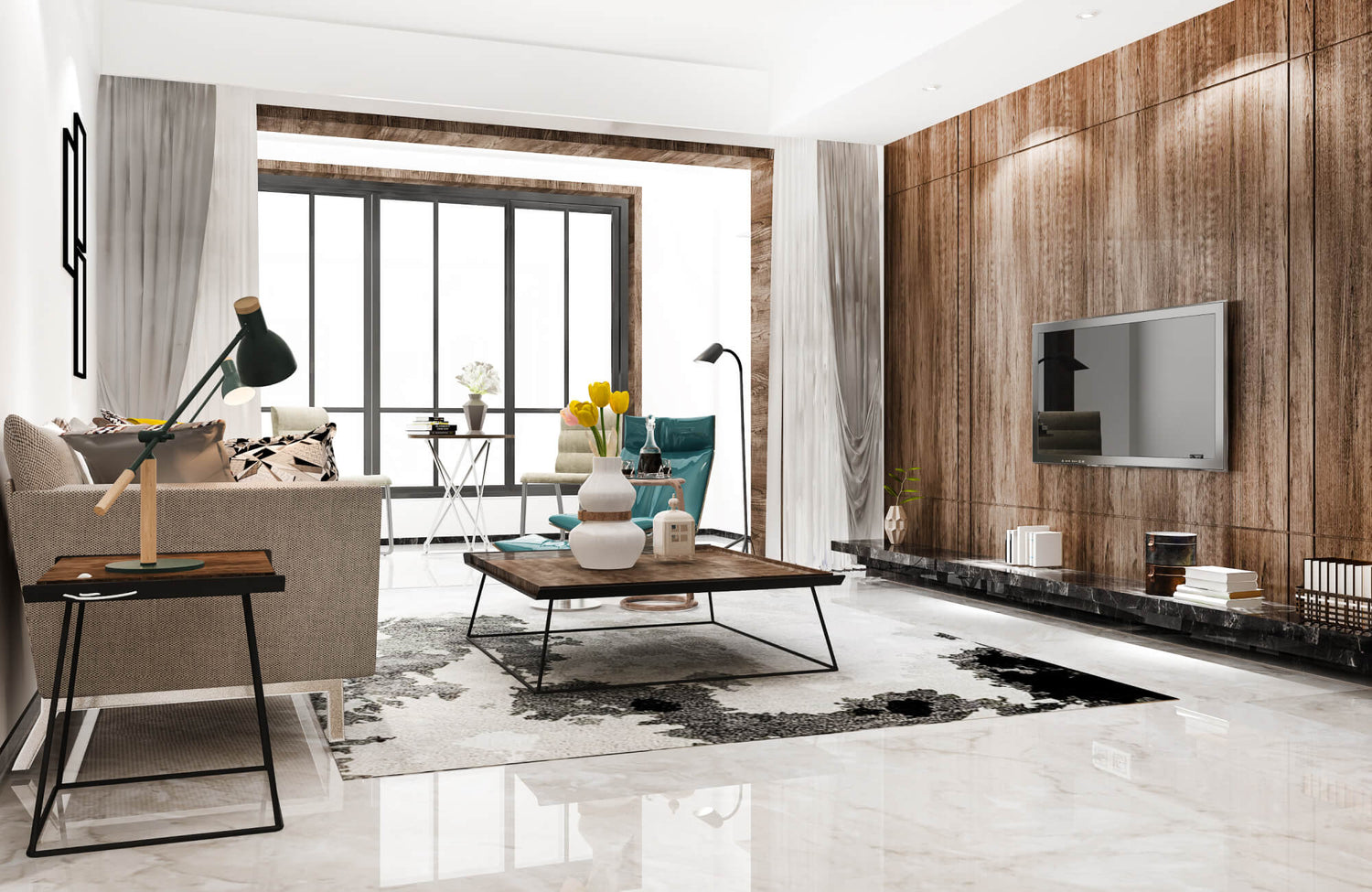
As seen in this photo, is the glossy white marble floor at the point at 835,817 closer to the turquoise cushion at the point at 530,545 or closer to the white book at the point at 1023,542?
the turquoise cushion at the point at 530,545

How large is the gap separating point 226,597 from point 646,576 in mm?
1345

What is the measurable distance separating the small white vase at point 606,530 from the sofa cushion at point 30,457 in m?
1.63

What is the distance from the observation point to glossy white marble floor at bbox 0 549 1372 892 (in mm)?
2072

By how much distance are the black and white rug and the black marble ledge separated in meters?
0.65

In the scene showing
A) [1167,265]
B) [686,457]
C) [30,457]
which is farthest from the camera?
[686,457]

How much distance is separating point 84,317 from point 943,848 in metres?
4.28

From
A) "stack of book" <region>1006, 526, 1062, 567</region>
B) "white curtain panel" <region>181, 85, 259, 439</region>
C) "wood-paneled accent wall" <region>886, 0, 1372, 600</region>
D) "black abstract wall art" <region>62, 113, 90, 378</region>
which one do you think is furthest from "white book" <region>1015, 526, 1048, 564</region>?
"black abstract wall art" <region>62, 113, 90, 378</region>

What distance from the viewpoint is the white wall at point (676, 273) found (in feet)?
26.6

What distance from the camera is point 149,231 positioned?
18.4ft

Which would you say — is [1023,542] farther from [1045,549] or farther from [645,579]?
[645,579]

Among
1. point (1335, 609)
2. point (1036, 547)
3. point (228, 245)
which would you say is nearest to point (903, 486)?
point (1036, 547)

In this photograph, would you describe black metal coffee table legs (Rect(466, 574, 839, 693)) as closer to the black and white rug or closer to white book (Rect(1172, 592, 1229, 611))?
the black and white rug

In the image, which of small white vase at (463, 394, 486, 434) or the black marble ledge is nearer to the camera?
the black marble ledge

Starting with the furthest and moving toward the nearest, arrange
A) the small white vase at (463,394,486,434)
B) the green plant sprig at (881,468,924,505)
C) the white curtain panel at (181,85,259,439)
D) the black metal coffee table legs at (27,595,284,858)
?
the small white vase at (463,394,486,434) → the green plant sprig at (881,468,924,505) → the white curtain panel at (181,85,259,439) → the black metal coffee table legs at (27,595,284,858)
